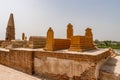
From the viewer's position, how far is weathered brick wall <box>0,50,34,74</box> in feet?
28.7

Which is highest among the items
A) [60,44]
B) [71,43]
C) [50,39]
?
[50,39]

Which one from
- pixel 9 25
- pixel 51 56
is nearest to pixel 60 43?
pixel 51 56

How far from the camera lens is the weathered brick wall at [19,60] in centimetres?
875

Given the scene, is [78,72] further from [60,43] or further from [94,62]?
[60,43]

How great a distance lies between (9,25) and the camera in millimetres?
18344

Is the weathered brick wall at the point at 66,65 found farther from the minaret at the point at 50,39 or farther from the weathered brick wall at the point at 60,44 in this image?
the weathered brick wall at the point at 60,44

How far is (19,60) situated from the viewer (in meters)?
9.58

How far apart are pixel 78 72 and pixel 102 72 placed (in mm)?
1183

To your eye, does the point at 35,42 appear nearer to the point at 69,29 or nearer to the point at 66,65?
the point at 69,29

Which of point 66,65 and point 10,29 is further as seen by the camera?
point 10,29

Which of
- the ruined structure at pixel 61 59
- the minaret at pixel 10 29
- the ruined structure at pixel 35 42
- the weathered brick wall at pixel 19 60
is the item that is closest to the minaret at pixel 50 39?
the ruined structure at pixel 61 59

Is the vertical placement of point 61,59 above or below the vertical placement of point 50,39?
below

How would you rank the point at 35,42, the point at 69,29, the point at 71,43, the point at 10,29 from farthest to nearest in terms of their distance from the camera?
1. the point at 10,29
2. the point at 69,29
3. the point at 35,42
4. the point at 71,43

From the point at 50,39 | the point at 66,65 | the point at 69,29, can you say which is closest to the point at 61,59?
the point at 66,65
